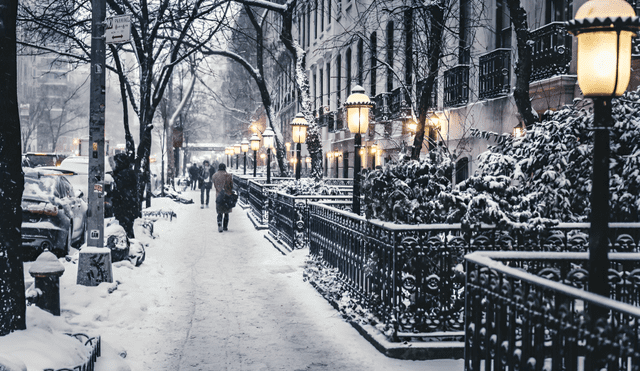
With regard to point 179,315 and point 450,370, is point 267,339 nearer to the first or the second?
point 179,315

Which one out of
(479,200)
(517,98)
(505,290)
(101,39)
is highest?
(101,39)

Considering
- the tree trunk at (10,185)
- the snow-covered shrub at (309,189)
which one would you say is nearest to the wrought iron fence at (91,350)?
the tree trunk at (10,185)

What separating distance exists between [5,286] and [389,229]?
347 cm

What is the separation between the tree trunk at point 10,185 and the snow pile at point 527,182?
3549mm

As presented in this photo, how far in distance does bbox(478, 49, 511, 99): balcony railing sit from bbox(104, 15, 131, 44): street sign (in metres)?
9.69

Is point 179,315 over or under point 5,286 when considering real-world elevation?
under

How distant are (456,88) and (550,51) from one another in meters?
5.13

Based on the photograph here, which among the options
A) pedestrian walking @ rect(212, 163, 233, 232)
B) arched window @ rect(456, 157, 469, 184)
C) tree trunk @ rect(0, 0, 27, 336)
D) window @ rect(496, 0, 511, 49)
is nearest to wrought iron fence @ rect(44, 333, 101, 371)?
tree trunk @ rect(0, 0, 27, 336)

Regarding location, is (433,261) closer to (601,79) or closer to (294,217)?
(601,79)

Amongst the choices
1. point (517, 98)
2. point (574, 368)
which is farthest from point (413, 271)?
point (517, 98)

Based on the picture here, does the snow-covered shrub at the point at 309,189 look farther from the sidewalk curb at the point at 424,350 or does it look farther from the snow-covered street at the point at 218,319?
the sidewalk curb at the point at 424,350

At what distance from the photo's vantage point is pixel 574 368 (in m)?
3.32

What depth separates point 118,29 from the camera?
8531 millimetres

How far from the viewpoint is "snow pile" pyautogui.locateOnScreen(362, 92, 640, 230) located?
21.2ft
